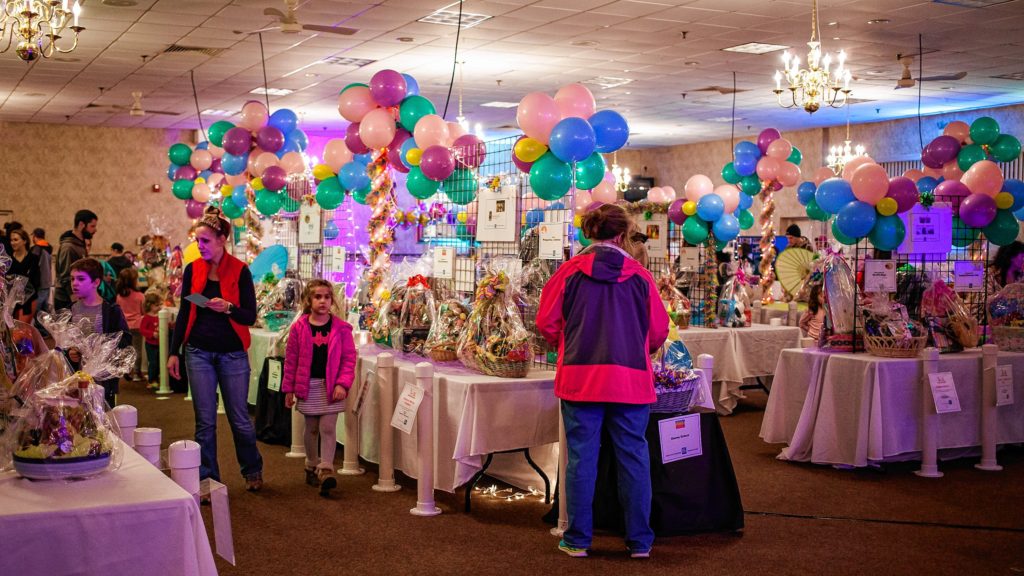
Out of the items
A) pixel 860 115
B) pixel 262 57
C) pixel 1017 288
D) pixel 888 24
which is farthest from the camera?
pixel 860 115

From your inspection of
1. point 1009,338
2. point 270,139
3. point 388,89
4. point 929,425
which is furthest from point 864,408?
point 270,139

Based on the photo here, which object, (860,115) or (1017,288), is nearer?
(1017,288)

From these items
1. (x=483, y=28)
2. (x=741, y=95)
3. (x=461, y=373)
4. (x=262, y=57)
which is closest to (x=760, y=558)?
(x=461, y=373)

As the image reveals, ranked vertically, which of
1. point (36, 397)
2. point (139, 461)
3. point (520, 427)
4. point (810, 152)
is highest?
point (810, 152)

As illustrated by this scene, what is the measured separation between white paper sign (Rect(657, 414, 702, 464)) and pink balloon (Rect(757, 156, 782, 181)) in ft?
24.0

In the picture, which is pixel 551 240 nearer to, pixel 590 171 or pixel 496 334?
pixel 496 334

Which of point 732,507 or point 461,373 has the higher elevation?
point 461,373

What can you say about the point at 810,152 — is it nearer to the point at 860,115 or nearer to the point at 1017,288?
the point at 860,115

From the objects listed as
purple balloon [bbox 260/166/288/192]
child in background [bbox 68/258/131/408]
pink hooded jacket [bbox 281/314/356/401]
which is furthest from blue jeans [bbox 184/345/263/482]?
purple balloon [bbox 260/166/288/192]

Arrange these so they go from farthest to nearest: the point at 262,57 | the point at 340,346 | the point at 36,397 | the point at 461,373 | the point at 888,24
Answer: the point at 262,57
the point at 888,24
the point at 340,346
the point at 461,373
the point at 36,397

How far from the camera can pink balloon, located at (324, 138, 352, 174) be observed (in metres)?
7.58

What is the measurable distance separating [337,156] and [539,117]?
9.48ft

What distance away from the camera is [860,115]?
1581 cm

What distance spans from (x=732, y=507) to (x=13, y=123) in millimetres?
17174
